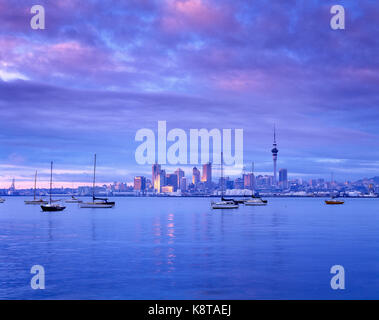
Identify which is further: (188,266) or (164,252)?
(164,252)

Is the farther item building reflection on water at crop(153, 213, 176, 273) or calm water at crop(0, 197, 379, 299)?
building reflection on water at crop(153, 213, 176, 273)

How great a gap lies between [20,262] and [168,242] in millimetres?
22563

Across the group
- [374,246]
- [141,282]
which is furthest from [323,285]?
[374,246]

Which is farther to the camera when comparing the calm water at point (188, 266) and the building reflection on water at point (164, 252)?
Result: the building reflection on water at point (164, 252)

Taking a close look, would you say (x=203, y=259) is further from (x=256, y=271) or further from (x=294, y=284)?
(x=294, y=284)

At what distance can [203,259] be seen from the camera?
155 ft

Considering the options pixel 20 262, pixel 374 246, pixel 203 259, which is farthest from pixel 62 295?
pixel 374 246

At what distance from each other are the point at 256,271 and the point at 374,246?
26.2 metres
